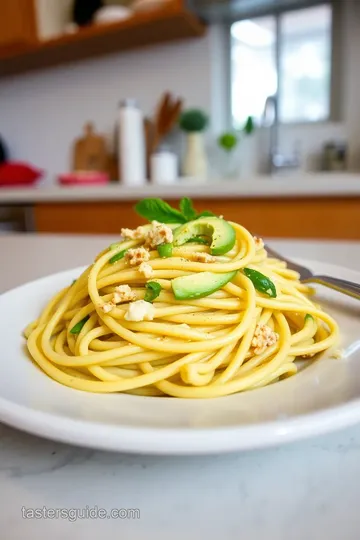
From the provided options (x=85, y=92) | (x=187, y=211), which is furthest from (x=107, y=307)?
(x=85, y=92)

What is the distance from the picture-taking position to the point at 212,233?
28.8 inches

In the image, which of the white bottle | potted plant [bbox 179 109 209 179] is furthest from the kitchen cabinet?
potted plant [bbox 179 109 209 179]

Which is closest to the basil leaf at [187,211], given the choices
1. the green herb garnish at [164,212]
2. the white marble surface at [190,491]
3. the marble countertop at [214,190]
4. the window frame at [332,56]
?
the green herb garnish at [164,212]

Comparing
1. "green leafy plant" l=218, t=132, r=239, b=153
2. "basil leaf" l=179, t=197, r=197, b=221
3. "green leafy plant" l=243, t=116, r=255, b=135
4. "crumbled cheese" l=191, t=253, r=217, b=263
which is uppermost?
"green leafy plant" l=243, t=116, r=255, b=135

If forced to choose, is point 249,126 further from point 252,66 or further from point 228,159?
point 252,66

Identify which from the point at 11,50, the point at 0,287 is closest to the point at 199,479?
the point at 0,287

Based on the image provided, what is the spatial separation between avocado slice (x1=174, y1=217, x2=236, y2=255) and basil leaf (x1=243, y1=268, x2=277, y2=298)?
0.05 metres

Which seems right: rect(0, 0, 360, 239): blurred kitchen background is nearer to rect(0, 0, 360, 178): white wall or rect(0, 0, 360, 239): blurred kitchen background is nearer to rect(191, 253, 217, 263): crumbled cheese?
rect(0, 0, 360, 178): white wall

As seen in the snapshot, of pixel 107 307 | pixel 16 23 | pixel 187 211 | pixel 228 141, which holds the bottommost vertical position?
pixel 107 307

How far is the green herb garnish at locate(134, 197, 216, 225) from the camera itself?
762mm

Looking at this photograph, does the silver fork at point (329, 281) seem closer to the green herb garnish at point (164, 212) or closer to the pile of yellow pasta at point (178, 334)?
the pile of yellow pasta at point (178, 334)

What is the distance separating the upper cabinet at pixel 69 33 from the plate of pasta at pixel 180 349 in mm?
2282

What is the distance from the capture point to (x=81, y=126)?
358 centimetres

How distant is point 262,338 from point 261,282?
0.30 feet
